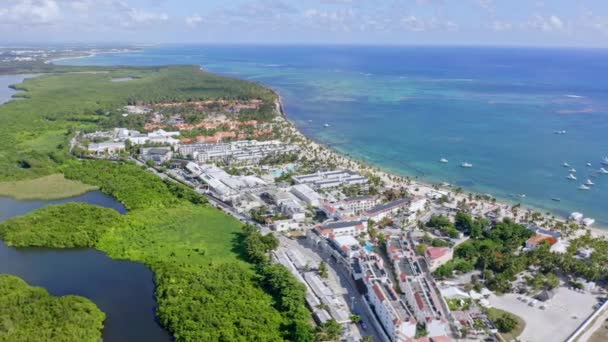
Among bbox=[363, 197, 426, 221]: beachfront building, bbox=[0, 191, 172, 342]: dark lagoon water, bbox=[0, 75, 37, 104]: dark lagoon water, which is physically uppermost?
bbox=[0, 75, 37, 104]: dark lagoon water

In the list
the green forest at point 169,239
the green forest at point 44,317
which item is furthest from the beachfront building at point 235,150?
the green forest at point 44,317

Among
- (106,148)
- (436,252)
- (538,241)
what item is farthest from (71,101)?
(538,241)

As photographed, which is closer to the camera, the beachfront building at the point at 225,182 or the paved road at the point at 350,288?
the paved road at the point at 350,288

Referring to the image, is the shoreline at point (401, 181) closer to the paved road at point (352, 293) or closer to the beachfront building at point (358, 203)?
the beachfront building at point (358, 203)

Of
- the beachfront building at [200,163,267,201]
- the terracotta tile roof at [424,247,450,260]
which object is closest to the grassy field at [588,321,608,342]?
the terracotta tile roof at [424,247,450,260]

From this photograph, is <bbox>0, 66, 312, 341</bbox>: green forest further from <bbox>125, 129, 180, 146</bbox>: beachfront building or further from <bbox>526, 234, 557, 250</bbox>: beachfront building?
<bbox>526, 234, 557, 250</bbox>: beachfront building

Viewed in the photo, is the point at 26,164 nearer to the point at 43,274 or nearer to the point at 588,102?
the point at 43,274
